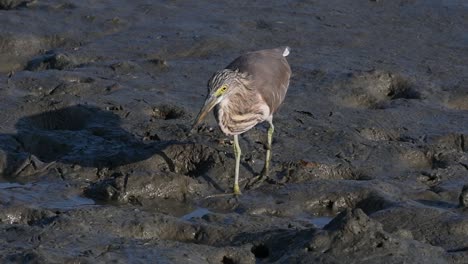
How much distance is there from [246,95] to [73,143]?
1.71 metres

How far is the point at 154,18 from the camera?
1322cm

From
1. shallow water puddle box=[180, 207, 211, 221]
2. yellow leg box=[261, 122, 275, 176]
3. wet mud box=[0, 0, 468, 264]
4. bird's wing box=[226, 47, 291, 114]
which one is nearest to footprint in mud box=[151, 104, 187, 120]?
wet mud box=[0, 0, 468, 264]

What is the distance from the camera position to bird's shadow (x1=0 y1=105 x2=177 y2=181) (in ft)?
31.3

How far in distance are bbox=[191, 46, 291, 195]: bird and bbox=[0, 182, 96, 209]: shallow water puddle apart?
1.16 metres

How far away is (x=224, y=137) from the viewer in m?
9.98

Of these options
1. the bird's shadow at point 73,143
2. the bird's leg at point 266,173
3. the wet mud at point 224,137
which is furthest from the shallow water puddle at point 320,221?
the bird's shadow at point 73,143

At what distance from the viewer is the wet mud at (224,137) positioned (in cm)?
755

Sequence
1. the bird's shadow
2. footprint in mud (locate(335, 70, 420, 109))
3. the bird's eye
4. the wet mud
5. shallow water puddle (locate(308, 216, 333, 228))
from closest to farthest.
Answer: the wet mud, shallow water puddle (locate(308, 216, 333, 228)), the bird's eye, the bird's shadow, footprint in mud (locate(335, 70, 420, 109))

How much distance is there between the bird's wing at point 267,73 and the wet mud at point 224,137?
0.50 m

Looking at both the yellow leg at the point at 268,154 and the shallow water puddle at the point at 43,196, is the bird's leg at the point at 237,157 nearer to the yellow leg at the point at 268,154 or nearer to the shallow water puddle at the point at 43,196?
the yellow leg at the point at 268,154

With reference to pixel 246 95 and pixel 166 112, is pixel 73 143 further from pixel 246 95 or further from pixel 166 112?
pixel 246 95

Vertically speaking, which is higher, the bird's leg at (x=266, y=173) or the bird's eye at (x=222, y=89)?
the bird's eye at (x=222, y=89)

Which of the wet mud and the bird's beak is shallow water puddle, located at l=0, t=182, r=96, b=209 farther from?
the bird's beak

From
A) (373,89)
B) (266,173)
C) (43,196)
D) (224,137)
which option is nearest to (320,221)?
(266,173)
